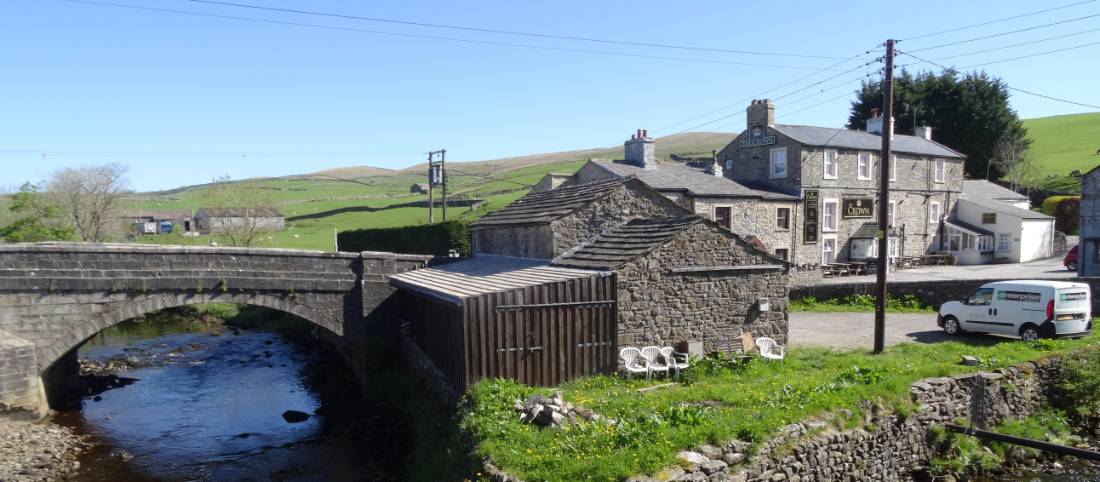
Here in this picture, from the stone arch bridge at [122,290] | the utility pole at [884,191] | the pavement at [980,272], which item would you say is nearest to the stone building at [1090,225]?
the pavement at [980,272]

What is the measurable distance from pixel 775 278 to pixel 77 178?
170 feet

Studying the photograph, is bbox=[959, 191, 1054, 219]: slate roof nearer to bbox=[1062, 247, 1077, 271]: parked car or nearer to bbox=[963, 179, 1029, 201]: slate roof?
bbox=[963, 179, 1029, 201]: slate roof

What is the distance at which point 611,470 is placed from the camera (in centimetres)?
895

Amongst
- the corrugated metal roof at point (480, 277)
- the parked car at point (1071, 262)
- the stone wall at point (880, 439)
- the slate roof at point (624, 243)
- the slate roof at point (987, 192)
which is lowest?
the stone wall at point (880, 439)

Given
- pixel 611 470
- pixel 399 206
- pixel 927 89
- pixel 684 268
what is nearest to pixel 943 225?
pixel 927 89

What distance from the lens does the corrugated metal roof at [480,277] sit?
14500mm

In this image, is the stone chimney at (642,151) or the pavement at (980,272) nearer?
the pavement at (980,272)

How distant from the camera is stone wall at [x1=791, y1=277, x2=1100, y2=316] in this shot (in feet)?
72.6

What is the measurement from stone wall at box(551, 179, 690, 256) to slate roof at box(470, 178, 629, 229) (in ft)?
0.72

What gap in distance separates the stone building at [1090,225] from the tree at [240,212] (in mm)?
47461

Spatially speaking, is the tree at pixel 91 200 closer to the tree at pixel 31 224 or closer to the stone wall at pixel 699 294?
the tree at pixel 31 224

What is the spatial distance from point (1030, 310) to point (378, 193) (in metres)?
102

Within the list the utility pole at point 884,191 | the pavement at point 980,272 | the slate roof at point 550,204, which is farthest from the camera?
the pavement at point 980,272

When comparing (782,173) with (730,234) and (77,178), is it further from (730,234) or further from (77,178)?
(77,178)
